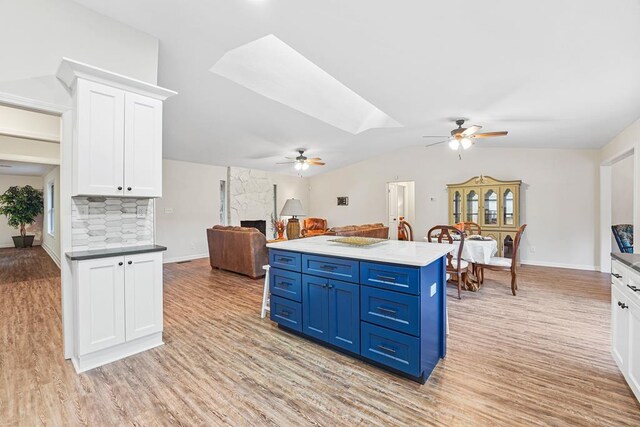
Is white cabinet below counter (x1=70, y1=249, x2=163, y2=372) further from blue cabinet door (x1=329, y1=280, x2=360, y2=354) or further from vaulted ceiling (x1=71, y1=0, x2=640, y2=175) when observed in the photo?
vaulted ceiling (x1=71, y1=0, x2=640, y2=175)

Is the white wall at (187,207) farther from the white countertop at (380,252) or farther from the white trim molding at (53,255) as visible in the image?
the white countertop at (380,252)

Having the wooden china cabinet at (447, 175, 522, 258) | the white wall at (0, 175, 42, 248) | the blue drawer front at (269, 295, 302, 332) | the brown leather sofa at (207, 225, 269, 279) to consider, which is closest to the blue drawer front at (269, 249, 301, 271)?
the blue drawer front at (269, 295, 302, 332)

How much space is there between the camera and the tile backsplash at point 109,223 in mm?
2381

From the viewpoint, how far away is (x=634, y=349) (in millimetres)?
1768

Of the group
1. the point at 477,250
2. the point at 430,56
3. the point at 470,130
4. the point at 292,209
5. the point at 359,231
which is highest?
the point at 430,56

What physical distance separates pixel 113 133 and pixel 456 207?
6672mm

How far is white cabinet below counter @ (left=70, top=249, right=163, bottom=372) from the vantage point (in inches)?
86.4

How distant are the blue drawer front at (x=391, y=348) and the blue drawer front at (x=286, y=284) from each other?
707 mm

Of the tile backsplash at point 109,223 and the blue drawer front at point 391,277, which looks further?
the tile backsplash at point 109,223

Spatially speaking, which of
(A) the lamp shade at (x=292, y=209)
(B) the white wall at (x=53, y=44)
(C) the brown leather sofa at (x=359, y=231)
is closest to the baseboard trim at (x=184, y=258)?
(A) the lamp shade at (x=292, y=209)

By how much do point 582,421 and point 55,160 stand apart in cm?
813

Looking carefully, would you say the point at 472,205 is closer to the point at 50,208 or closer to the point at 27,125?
the point at 27,125

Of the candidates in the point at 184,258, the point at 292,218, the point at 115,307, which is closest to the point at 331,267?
the point at 115,307

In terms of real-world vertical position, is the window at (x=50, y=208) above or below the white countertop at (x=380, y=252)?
above
